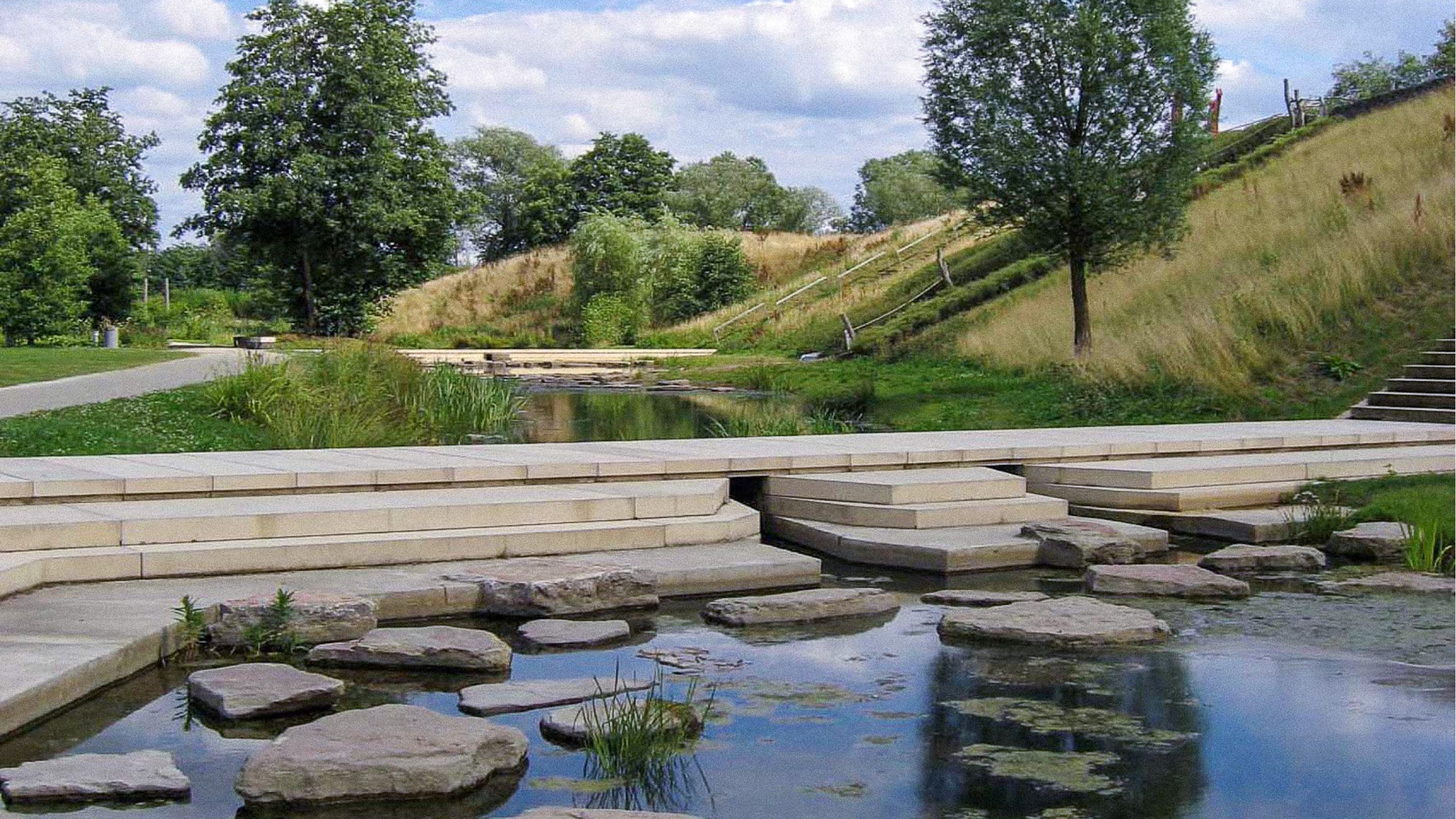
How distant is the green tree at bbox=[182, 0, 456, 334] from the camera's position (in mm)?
31641

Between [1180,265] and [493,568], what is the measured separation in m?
15.5

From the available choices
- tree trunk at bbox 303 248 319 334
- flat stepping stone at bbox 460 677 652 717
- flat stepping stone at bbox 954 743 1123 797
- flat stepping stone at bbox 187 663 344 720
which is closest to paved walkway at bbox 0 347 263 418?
flat stepping stone at bbox 187 663 344 720

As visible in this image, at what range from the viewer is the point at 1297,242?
18.0 meters

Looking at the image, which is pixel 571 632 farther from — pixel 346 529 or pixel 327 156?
pixel 327 156

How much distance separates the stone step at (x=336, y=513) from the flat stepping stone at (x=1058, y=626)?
222 cm

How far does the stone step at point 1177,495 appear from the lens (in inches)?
360

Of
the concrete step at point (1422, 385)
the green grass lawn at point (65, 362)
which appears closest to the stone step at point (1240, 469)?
the concrete step at point (1422, 385)

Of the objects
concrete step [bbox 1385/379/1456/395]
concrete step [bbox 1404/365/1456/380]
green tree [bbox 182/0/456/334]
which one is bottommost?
concrete step [bbox 1385/379/1456/395]

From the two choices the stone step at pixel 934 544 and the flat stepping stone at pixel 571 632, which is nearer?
the flat stepping stone at pixel 571 632

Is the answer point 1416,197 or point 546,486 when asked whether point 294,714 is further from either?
point 1416,197

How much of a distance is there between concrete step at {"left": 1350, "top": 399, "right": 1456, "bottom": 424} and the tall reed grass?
853 cm

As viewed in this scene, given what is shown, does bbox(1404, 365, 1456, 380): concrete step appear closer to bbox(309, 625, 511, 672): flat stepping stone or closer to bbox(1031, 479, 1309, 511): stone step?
bbox(1031, 479, 1309, 511): stone step

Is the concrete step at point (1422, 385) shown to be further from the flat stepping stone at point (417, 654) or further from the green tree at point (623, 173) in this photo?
the green tree at point (623, 173)

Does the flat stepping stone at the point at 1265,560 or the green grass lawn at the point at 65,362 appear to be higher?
the green grass lawn at the point at 65,362
